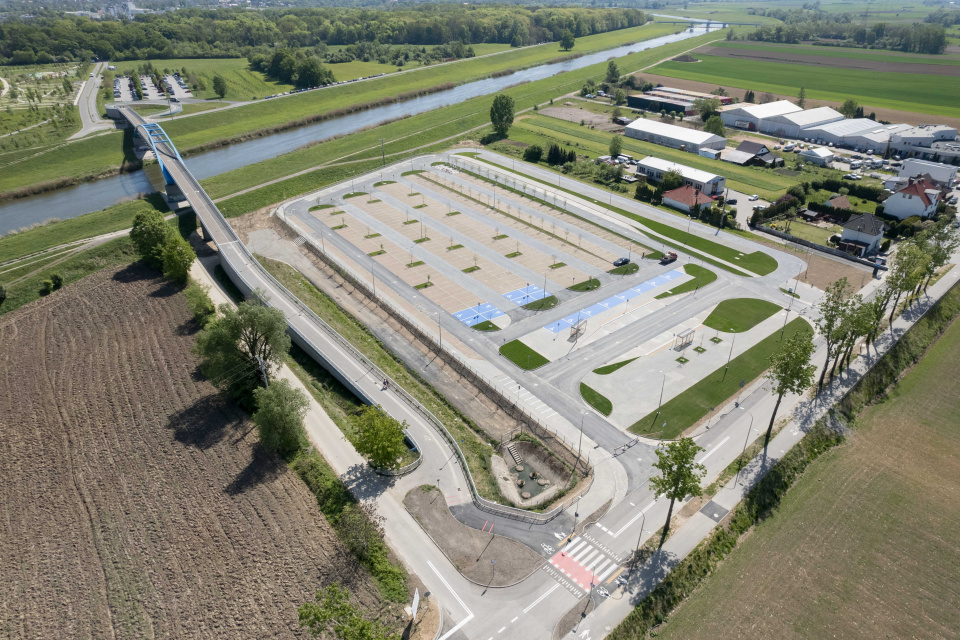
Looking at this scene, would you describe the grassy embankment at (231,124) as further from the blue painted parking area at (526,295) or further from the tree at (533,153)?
the blue painted parking area at (526,295)

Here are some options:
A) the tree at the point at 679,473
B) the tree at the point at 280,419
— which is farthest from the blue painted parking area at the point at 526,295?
the tree at the point at 679,473

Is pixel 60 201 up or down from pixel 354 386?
up

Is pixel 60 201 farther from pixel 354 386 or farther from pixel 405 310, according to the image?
pixel 354 386

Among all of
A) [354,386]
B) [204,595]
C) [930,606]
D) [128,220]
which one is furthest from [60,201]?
[930,606]

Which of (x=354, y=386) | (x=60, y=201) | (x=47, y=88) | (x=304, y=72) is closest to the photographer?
(x=354, y=386)

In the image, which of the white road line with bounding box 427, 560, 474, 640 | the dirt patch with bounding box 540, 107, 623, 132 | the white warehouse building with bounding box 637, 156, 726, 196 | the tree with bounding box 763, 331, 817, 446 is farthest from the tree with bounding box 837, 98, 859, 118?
the white road line with bounding box 427, 560, 474, 640

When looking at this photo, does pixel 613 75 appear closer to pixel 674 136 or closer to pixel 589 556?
pixel 674 136

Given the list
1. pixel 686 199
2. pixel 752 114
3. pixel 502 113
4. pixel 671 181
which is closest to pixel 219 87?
pixel 502 113
